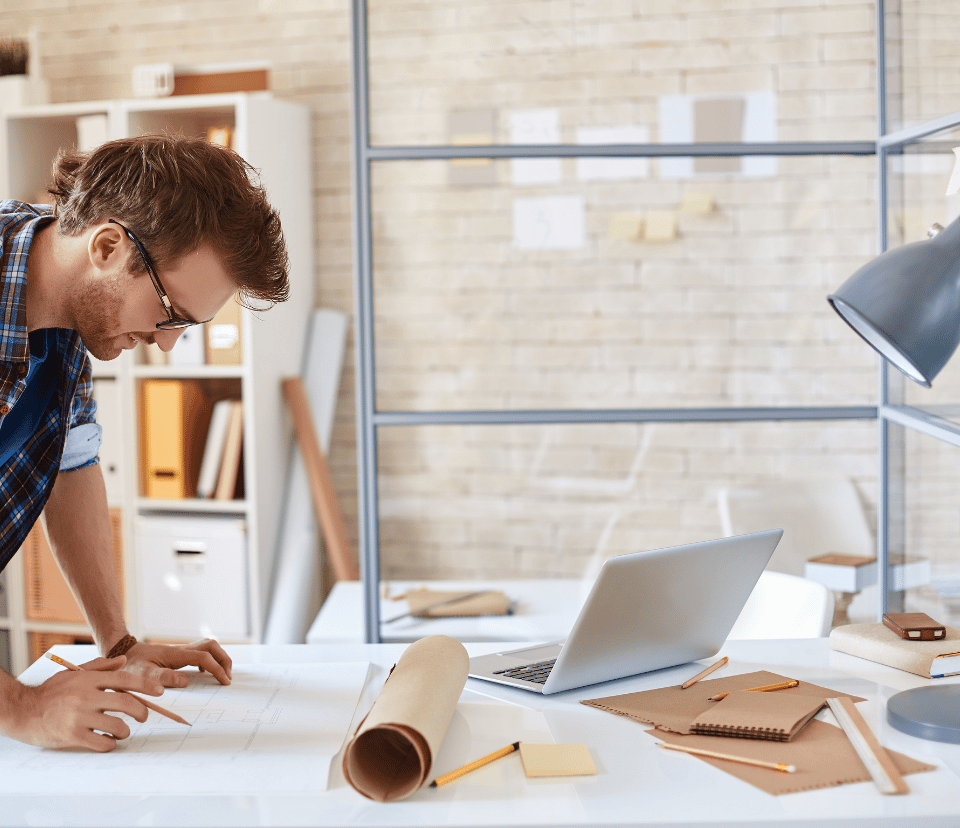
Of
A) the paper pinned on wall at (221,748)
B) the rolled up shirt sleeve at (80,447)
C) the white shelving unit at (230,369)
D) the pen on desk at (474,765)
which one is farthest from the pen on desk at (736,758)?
the white shelving unit at (230,369)

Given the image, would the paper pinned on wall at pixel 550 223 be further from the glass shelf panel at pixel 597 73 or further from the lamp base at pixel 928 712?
the lamp base at pixel 928 712

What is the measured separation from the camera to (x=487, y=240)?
2.04 metres

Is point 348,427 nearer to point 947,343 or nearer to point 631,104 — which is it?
point 631,104

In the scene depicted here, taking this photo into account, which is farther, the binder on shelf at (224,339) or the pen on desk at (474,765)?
the binder on shelf at (224,339)

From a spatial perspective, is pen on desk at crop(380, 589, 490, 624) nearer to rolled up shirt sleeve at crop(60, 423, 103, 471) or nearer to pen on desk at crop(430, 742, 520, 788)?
rolled up shirt sleeve at crop(60, 423, 103, 471)

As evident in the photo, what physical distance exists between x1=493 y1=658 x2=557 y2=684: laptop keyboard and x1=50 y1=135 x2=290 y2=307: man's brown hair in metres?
0.61

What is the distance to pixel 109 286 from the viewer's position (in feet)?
3.77

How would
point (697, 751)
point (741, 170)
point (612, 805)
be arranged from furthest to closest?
point (741, 170), point (697, 751), point (612, 805)

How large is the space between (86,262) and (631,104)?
127 centimetres

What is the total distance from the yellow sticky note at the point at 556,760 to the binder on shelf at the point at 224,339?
95.0 inches

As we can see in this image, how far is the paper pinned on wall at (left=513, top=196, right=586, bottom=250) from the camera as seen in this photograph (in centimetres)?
204

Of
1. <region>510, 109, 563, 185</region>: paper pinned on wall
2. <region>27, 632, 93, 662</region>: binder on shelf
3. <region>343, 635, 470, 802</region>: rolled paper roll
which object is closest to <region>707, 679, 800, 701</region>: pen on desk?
<region>343, 635, 470, 802</region>: rolled paper roll

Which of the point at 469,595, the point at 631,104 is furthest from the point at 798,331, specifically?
the point at 469,595

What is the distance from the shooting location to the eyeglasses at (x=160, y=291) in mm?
1126
